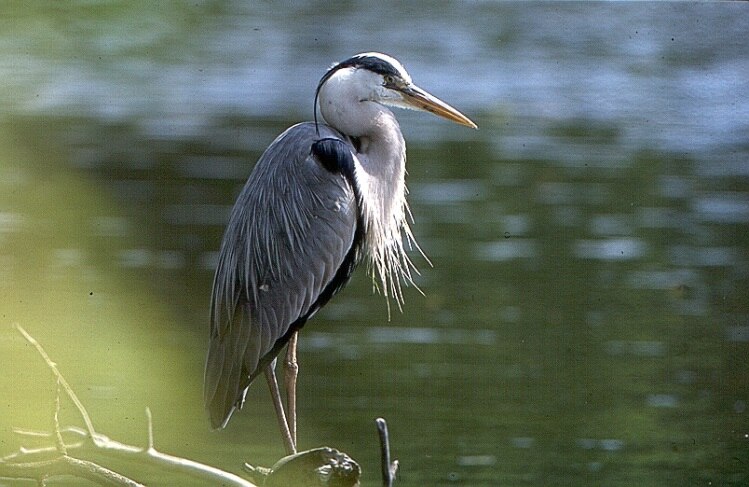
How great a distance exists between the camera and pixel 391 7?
860cm

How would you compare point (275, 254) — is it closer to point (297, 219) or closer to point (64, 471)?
point (297, 219)

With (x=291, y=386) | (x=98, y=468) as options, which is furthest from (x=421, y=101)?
(x=98, y=468)

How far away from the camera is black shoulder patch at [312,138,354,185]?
10.6 ft

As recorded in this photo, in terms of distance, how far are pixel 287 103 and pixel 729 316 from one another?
3097 millimetres

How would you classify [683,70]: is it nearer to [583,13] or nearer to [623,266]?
[583,13]

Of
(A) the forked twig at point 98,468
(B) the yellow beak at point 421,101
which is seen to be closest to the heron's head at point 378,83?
(B) the yellow beak at point 421,101

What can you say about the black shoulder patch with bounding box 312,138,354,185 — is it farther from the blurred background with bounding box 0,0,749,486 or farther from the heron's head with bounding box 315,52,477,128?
the blurred background with bounding box 0,0,749,486

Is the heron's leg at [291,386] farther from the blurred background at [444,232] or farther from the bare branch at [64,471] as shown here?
the blurred background at [444,232]

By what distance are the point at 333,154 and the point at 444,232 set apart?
2.94 m

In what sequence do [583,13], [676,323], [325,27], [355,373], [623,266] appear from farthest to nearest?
1. [583,13]
2. [325,27]
3. [623,266]
4. [676,323]
5. [355,373]

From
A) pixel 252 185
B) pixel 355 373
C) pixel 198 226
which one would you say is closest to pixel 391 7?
pixel 198 226

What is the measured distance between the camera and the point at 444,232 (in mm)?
6156

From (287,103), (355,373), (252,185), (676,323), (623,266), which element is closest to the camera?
(252,185)

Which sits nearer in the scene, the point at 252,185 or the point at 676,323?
the point at 252,185
